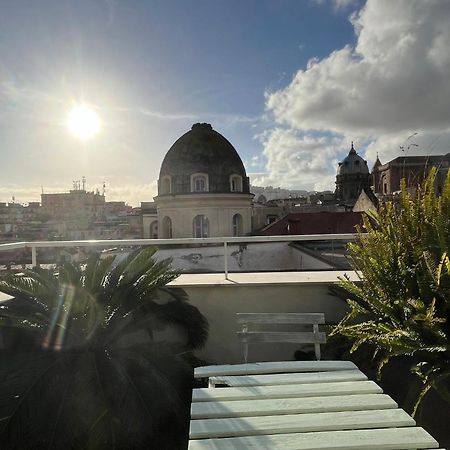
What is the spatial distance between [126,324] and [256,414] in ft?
6.77

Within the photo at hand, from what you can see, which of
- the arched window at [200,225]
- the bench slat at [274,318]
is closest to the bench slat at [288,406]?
the bench slat at [274,318]

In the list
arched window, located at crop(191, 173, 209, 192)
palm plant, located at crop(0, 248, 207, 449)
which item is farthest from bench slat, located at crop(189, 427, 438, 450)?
arched window, located at crop(191, 173, 209, 192)

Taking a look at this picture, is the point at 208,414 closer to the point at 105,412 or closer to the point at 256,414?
the point at 256,414

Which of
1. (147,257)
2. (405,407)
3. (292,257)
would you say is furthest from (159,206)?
(405,407)

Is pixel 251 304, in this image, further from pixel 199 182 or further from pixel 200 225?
pixel 199 182

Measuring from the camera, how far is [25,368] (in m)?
3.18

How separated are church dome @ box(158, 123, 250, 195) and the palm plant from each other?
23546 millimetres

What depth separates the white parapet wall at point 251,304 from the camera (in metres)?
4.61

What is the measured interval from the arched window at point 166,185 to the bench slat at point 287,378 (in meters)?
26.1

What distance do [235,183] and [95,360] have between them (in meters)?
26.0

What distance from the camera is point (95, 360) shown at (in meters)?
3.31

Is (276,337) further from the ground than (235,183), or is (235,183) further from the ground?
(235,183)

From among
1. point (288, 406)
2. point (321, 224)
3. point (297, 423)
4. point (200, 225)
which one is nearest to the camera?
point (297, 423)

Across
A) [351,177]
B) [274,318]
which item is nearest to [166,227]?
[274,318]
